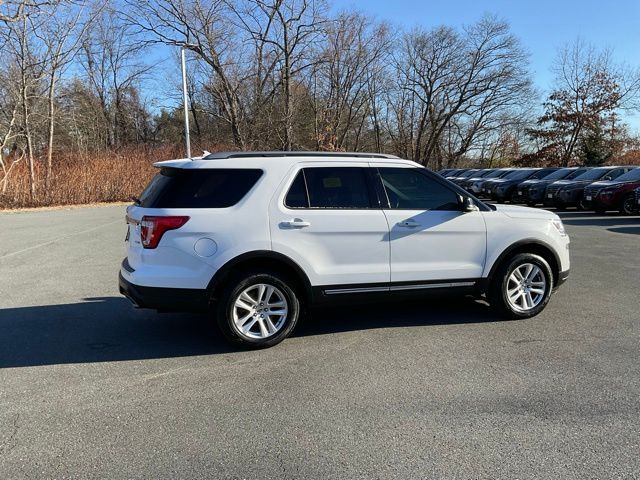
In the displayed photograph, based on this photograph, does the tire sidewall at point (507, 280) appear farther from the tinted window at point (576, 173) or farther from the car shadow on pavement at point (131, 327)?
the tinted window at point (576, 173)

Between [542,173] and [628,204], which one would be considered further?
[542,173]

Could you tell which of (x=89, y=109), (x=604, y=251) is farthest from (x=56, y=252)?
(x=89, y=109)

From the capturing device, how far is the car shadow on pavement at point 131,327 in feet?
15.2

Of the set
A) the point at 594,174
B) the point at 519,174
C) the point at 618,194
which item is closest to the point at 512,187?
the point at 519,174

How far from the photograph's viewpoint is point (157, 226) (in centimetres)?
437

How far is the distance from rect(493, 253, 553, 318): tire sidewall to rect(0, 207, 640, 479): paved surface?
173 millimetres

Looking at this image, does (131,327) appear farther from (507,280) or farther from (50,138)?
(50,138)

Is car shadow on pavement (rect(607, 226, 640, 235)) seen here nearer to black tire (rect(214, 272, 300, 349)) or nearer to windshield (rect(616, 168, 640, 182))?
windshield (rect(616, 168, 640, 182))

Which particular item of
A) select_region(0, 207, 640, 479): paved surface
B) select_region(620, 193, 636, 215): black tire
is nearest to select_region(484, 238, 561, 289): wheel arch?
select_region(0, 207, 640, 479): paved surface

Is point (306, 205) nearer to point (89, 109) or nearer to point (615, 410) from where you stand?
point (615, 410)

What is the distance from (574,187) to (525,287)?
15.0 metres

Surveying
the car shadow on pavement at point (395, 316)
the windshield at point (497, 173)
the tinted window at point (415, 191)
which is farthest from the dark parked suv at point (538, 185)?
the tinted window at point (415, 191)

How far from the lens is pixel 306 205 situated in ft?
15.6

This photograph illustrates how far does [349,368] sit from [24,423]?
2.45 m
